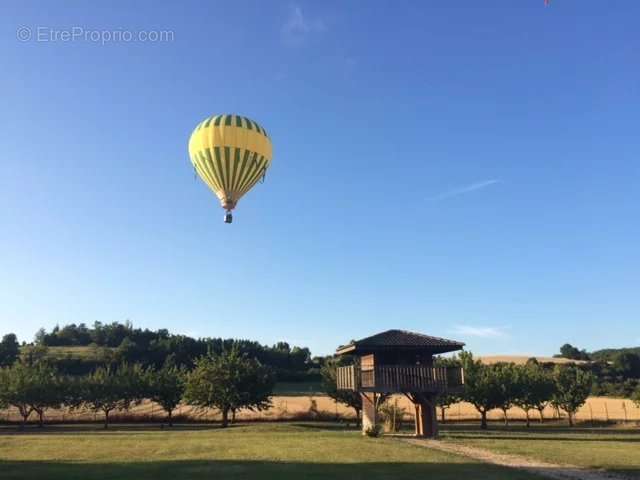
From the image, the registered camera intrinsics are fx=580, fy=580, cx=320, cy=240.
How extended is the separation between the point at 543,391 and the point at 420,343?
90.5 feet

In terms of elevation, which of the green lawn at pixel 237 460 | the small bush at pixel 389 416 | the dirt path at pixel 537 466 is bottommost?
the dirt path at pixel 537 466

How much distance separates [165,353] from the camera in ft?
407

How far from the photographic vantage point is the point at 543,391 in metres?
56.6

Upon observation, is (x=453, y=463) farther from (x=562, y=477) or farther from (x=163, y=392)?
(x=163, y=392)

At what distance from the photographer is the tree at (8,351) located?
379ft

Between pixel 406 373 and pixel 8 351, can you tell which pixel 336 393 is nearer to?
pixel 406 373

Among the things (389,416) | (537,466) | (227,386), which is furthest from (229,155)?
(227,386)

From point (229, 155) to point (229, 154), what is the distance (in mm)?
60

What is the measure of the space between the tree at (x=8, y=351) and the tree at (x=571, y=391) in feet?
327

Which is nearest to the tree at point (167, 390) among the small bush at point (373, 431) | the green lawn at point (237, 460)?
the green lawn at point (237, 460)

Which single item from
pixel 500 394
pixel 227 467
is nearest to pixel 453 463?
pixel 227 467

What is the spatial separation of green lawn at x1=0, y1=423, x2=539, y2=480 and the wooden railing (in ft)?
14.0

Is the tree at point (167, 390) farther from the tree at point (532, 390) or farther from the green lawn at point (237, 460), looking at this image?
the tree at point (532, 390)

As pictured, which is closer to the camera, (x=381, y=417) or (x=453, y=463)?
(x=453, y=463)
